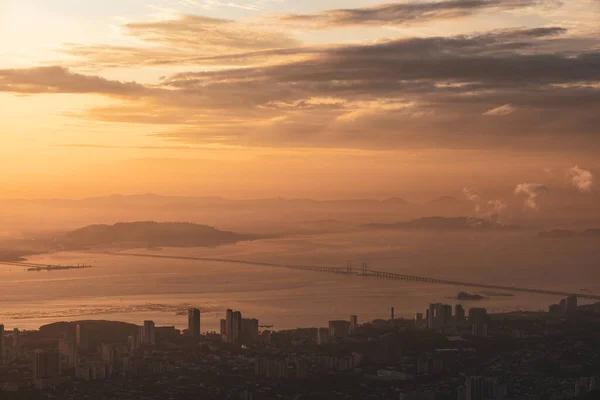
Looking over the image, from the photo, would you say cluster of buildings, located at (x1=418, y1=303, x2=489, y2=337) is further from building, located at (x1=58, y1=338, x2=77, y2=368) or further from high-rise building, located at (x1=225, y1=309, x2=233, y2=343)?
building, located at (x1=58, y1=338, x2=77, y2=368)

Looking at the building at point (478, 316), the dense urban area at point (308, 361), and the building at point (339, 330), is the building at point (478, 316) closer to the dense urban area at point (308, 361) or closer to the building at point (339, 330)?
the dense urban area at point (308, 361)

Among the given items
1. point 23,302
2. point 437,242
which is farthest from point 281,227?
point 23,302

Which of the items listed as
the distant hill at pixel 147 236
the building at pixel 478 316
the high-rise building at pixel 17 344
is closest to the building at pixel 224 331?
the high-rise building at pixel 17 344

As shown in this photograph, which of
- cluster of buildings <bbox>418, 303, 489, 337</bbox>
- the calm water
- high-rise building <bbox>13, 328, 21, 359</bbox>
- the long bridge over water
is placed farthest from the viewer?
the long bridge over water

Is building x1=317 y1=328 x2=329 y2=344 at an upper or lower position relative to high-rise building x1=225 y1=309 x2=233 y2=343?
lower

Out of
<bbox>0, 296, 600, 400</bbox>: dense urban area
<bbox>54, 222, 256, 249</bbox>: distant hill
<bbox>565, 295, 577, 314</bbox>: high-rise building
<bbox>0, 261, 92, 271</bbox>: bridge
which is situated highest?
<bbox>54, 222, 256, 249</bbox>: distant hill

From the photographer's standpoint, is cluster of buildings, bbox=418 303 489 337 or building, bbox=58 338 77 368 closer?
building, bbox=58 338 77 368

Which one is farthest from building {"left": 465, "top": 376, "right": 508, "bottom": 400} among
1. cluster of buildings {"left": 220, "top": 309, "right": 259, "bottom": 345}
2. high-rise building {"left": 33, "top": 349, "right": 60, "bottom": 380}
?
high-rise building {"left": 33, "top": 349, "right": 60, "bottom": 380}
